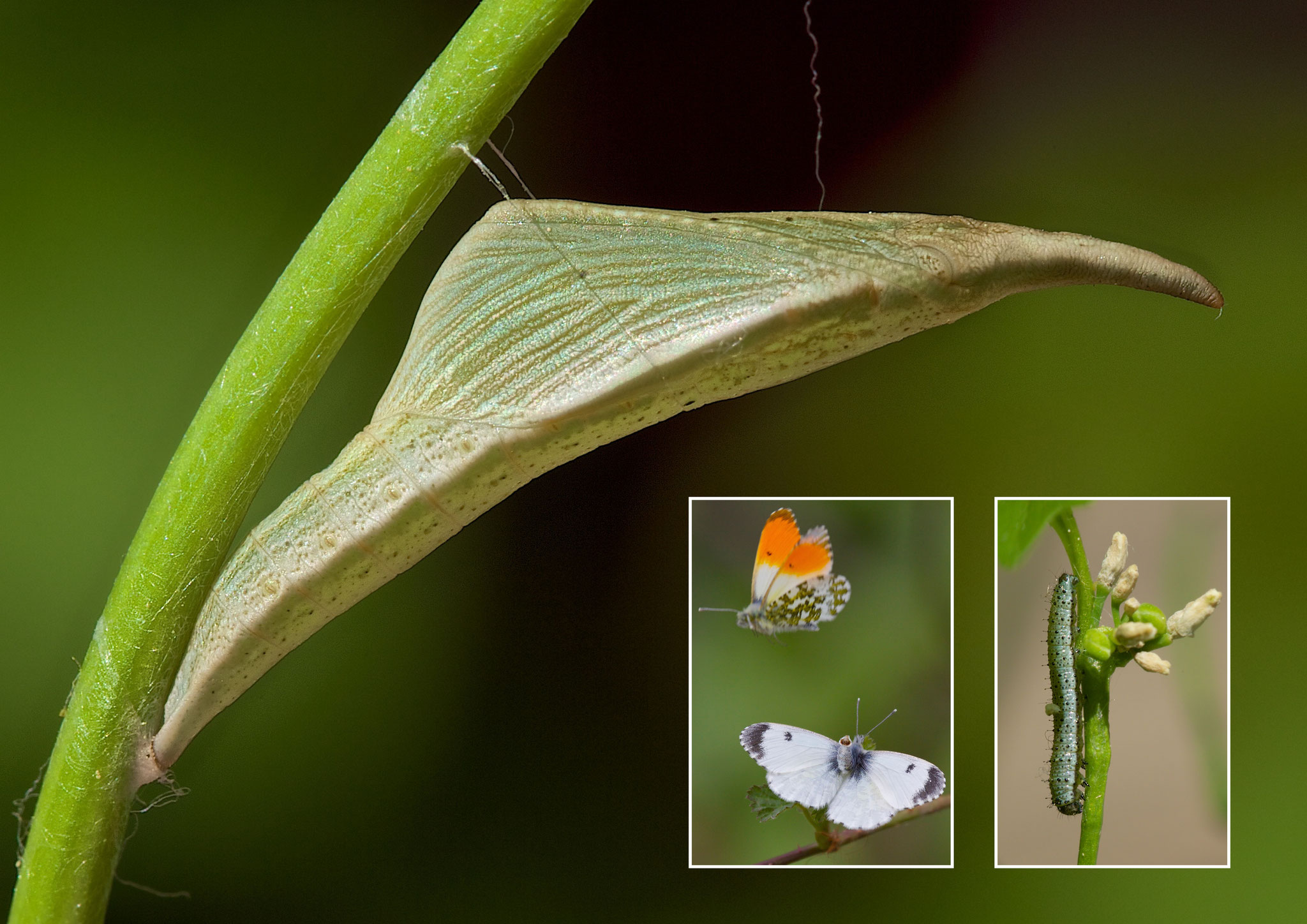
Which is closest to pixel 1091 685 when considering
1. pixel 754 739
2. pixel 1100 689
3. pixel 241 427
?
pixel 1100 689

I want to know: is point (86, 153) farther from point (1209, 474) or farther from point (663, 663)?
point (1209, 474)

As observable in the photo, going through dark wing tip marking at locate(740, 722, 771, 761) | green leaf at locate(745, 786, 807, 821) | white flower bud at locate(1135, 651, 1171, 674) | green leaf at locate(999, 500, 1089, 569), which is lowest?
green leaf at locate(745, 786, 807, 821)

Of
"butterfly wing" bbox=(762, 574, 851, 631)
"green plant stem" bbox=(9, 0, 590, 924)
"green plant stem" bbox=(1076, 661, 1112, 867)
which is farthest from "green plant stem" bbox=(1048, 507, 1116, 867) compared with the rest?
"green plant stem" bbox=(9, 0, 590, 924)

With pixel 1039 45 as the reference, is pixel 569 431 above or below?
below

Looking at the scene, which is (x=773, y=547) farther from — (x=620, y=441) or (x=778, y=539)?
(x=620, y=441)

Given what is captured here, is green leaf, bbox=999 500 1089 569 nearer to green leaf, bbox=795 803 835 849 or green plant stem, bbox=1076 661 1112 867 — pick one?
green plant stem, bbox=1076 661 1112 867

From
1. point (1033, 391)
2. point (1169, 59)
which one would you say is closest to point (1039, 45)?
point (1169, 59)
